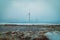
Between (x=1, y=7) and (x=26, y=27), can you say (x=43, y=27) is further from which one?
(x=1, y=7)

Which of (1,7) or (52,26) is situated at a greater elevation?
(1,7)

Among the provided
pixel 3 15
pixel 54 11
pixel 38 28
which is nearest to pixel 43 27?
pixel 38 28

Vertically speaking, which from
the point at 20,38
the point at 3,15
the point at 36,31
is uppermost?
the point at 3,15

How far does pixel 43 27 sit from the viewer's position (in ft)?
5.38

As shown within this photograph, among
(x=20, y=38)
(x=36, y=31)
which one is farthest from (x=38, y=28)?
(x=20, y=38)

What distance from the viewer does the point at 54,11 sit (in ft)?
5.52

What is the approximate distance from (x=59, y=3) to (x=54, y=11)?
0.17 meters

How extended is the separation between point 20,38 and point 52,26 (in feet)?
1.98

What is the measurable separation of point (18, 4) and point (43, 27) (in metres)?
0.62

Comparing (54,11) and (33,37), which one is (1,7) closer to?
(33,37)

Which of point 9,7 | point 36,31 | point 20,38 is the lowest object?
point 20,38

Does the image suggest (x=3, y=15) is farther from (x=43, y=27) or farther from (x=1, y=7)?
(x=43, y=27)

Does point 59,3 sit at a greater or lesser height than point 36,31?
greater

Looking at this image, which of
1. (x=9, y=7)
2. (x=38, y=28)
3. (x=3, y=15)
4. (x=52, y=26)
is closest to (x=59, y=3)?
(x=52, y=26)
